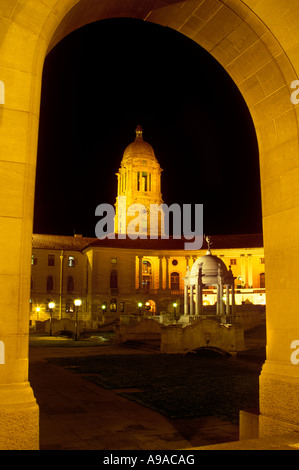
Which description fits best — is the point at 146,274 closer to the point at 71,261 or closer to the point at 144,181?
the point at 71,261

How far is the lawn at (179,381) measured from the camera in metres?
10.8

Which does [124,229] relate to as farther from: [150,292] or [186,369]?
[186,369]

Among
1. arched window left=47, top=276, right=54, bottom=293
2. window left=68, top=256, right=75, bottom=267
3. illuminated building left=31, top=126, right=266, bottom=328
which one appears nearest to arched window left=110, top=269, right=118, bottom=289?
illuminated building left=31, top=126, right=266, bottom=328

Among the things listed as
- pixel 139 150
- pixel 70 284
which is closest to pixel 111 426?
pixel 70 284

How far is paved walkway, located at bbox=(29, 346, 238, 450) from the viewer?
7699 mm

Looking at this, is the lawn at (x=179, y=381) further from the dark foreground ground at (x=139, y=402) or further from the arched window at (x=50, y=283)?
the arched window at (x=50, y=283)

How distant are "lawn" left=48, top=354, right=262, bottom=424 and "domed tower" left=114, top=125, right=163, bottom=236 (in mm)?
66588

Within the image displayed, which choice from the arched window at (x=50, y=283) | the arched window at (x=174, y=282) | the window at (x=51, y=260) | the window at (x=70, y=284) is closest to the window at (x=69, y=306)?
the window at (x=70, y=284)

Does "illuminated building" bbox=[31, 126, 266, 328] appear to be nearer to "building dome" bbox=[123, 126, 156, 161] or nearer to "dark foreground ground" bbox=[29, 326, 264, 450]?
"building dome" bbox=[123, 126, 156, 161]

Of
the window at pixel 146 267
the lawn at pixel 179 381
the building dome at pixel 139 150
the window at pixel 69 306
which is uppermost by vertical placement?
the building dome at pixel 139 150

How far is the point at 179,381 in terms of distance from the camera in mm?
14945

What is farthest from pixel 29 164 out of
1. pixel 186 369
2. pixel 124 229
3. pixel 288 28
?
pixel 124 229

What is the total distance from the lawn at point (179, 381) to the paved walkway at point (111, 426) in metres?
0.52

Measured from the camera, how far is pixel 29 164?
530 cm
